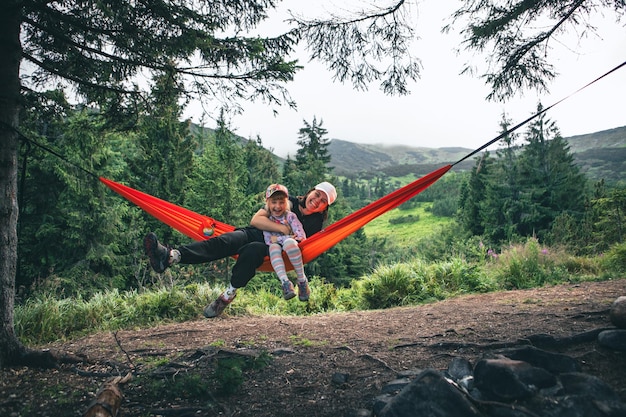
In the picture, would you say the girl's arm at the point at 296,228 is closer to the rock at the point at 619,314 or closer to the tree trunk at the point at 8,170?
the tree trunk at the point at 8,170

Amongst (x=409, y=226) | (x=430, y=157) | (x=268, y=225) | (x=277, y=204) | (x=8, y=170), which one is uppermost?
(x=430, y=157)

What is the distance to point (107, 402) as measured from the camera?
1569mm

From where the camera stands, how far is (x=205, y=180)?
38.8 feet

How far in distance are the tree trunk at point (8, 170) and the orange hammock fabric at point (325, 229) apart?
0.58m

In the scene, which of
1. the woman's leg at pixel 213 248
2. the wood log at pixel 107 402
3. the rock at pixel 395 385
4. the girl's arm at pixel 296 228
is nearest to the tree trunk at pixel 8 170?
the wood log at pixel 107 402

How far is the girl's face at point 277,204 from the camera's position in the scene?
2510 mm

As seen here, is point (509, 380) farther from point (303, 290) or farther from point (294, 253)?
point (294, 253)

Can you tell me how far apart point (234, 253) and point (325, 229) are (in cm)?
65

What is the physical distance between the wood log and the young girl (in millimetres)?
978

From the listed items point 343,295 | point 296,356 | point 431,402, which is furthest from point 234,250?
point 343,295

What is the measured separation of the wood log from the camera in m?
1.50

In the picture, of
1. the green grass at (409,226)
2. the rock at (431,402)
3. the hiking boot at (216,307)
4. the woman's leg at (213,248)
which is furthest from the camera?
the green grass at (409,226)

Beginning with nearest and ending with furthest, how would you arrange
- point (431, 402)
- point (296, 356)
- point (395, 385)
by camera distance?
point (431, 402)
point (395, 385)
point (296, 356)

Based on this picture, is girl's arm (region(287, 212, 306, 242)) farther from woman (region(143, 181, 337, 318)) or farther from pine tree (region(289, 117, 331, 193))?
pine tree (region(289, 117, 331, 193))
